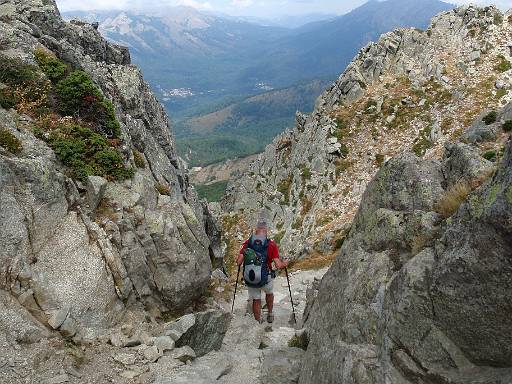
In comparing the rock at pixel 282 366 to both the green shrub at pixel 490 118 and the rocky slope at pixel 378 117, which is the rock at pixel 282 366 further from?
the rocky slope at pixel 378 117

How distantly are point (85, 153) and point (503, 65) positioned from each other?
55.6 m

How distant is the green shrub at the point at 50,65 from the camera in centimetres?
2302

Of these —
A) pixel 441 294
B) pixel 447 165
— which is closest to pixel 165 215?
pixel 447 165

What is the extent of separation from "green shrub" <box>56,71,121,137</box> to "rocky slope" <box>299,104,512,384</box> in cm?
1464

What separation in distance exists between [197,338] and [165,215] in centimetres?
680

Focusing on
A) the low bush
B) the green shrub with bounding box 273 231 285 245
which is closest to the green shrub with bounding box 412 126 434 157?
the green shrub with bounding box 273 231 285 245

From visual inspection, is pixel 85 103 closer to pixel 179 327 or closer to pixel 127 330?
pixel 127 330

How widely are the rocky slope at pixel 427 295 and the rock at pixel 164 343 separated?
4.63 meters

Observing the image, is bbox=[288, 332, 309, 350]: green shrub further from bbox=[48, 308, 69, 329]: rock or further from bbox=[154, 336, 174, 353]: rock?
bbox=[48, 308, 69, 329]: rock

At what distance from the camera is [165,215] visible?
69.3 ft

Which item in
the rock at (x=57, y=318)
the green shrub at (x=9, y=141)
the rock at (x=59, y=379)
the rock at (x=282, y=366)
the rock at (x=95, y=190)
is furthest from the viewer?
the rock at (x=95, y=190)

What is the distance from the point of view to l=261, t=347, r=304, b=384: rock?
13523 mm

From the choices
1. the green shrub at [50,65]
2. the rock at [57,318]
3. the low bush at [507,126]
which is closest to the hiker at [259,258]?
the rock at [57,318]

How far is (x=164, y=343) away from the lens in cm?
1491
